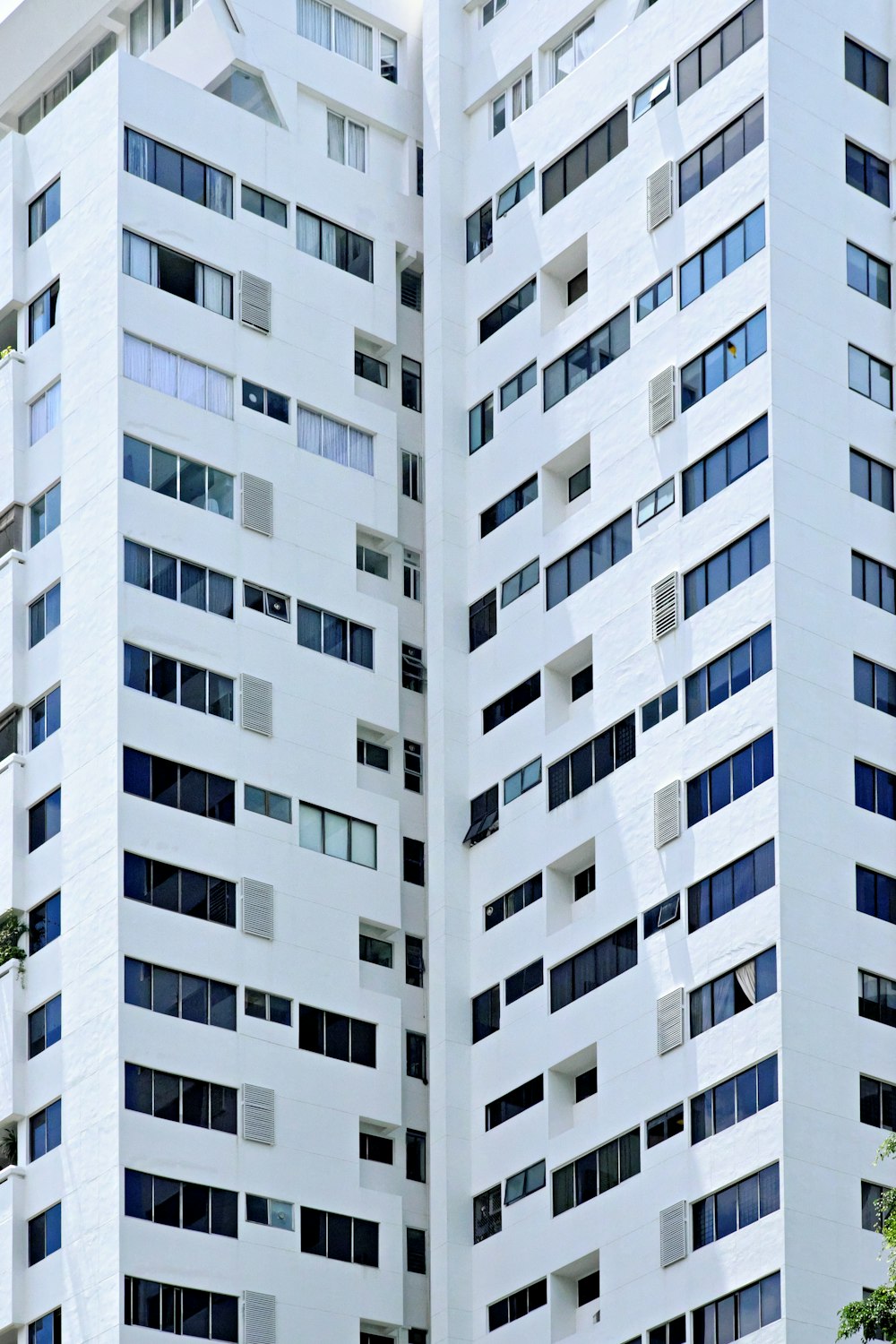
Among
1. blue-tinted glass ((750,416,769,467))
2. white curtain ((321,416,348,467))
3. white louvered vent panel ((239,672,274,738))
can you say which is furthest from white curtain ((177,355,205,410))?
blue-tinted glass ((750,416,769,467))

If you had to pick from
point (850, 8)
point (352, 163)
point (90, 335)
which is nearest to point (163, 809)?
point (90, 335)

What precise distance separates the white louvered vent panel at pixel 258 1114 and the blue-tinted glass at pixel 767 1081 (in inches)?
426

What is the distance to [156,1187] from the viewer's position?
5756 centimetres

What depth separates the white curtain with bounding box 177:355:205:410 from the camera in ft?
210

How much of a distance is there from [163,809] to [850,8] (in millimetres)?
22224

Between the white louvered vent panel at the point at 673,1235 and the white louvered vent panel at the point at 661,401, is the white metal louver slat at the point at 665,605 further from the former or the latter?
the white louvered vent panel at the point at 673,1235

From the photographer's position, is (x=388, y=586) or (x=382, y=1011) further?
(x=388, y=586)

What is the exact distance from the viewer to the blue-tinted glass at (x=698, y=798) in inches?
2264

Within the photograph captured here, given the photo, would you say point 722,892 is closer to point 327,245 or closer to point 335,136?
point 327,245

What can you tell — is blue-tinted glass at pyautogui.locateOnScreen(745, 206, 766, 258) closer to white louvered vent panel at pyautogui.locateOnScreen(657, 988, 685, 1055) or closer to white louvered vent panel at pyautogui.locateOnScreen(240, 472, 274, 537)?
white louvered vent panel at pyautogui.locateOnScreen(240, 472, 274, 537)

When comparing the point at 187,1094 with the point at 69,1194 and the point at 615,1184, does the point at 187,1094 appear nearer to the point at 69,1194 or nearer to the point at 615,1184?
the point at 69,1194

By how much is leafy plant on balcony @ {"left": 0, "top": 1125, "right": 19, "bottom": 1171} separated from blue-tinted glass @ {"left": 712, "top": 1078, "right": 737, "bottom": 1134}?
1492 cm

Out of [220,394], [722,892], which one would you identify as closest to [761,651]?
[722,892]

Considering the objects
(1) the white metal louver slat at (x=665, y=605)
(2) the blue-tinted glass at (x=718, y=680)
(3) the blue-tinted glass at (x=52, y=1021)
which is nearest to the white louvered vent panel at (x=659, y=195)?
(1) the white metal louver slat at (x=665, y=605)
